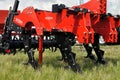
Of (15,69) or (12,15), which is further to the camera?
(12,15)

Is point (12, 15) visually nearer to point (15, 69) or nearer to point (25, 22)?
point (25, 22)

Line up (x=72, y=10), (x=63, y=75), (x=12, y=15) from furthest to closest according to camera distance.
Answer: (x=12, y=15) → (x=72, y=10) → (x=63, y=75)

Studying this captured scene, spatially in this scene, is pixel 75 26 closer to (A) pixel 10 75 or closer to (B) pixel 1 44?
(A) pixel 10 75

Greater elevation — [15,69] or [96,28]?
[96,28]

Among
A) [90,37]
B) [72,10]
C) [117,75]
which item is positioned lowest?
[117,75]

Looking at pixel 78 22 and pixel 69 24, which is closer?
pixel 78 22

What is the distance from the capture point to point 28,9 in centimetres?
1000

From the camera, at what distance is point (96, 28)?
10055 millimetres

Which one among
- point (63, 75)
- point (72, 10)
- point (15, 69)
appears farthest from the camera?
point (15, 69)

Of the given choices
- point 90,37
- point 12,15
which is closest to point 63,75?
point 90,37

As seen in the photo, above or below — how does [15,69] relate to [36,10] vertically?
below

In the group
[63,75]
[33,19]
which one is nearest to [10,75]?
[63,75]

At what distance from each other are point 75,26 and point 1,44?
3.09 meters

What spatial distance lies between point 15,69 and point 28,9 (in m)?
1.77
